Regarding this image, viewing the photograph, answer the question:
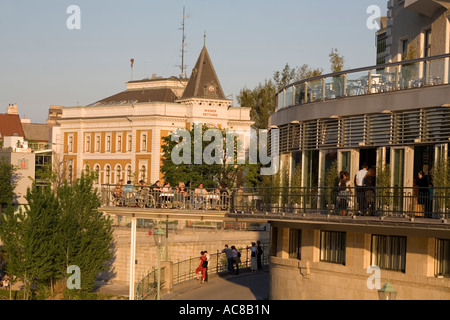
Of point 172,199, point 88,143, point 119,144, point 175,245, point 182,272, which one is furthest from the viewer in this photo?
point 88,143

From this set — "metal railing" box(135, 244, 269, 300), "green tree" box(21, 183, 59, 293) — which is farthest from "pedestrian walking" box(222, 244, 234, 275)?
"green tree" box(21, 183, 59, 293)

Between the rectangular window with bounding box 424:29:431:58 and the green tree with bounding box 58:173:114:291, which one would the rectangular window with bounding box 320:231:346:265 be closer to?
the rectangular window with bounding box 424:29:431:58

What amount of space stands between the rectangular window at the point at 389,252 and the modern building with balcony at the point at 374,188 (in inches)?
1.1

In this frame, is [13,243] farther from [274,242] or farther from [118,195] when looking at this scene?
[274,242]

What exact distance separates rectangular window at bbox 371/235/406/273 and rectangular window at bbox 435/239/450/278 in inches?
47.1

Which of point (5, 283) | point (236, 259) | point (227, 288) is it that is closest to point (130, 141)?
point (5, 283)

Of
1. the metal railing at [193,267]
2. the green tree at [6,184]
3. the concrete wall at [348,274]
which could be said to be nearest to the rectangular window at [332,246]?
the concrete wall at [348,274]

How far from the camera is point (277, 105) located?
3744 centimetres

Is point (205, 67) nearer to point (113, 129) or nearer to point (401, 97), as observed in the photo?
point (113, 129)

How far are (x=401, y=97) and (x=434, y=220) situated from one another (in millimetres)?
4659

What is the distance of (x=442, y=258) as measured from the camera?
27.2 meters

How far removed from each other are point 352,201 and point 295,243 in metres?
5.06

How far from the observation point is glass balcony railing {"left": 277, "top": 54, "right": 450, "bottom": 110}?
91.7 ft

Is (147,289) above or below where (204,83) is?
below
